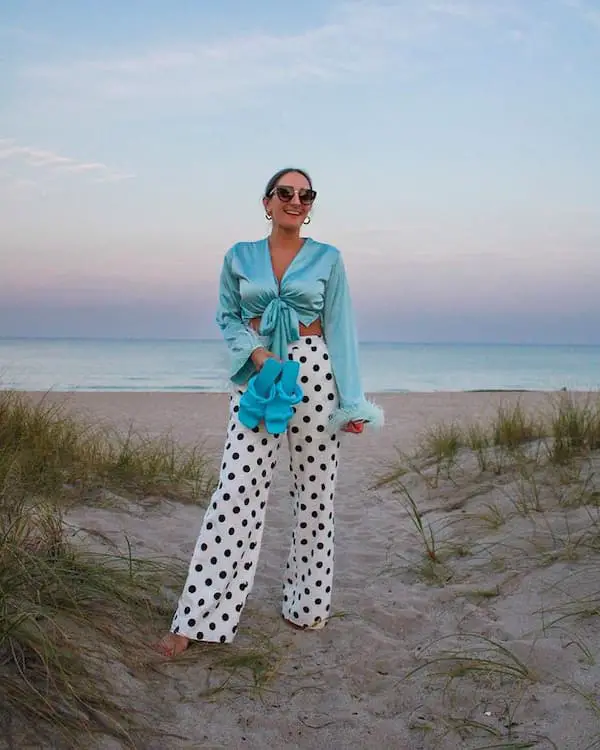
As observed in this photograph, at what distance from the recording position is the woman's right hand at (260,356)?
329 cm

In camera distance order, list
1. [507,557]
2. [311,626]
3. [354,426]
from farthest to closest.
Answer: [507,557]
[311,626]
[354,426]

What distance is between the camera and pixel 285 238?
11.4ft

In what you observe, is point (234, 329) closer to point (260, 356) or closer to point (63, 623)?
point (260, 356)

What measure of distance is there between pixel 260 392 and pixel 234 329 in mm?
361

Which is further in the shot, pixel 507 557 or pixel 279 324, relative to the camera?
pixel 507 557

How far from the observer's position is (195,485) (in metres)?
6.27

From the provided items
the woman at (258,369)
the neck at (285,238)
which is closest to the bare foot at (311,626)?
the woman at (258,369)

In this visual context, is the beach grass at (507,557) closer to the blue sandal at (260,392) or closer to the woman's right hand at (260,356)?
the blue sandal at (260,392)

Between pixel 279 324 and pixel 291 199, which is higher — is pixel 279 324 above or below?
below

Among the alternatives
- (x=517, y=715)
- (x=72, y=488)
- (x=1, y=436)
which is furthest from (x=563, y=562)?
(x=1, y=436)

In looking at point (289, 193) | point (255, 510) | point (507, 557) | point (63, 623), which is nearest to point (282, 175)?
point (289, 193)

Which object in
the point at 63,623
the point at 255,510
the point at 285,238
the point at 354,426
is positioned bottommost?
the point at 63,623

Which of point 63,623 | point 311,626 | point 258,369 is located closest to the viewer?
point 63,623

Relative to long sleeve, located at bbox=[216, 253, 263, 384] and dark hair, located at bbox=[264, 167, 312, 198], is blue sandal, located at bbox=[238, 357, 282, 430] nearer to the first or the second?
long sleeve, located at bbox=[216, 253, 263, 384]
